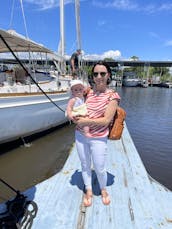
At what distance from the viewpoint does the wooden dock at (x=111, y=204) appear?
84.6 inches

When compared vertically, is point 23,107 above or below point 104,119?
below

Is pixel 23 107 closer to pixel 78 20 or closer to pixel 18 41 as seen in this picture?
pixel 18 41

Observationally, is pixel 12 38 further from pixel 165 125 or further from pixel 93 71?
pixel 165 125

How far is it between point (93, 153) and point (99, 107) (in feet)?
1.54

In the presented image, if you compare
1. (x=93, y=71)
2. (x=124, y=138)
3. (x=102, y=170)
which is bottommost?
(x=124, y=138)

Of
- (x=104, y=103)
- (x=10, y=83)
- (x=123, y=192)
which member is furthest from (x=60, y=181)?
(x=10, y=83)

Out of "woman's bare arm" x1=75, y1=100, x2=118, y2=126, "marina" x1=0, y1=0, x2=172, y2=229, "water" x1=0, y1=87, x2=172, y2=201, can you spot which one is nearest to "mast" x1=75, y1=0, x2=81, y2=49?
"marina" x1=0, y1=0, x2=172, y2=229

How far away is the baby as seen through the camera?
7.40ft

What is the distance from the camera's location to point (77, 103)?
2324 millimetres

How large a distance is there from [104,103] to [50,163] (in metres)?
3.64

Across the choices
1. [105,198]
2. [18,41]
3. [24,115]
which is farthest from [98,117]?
[18,41]

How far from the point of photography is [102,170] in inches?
94.0

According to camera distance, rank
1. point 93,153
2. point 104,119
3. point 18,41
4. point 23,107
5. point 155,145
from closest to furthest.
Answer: point 104,119 → point 93,153 → point 23,107 → point 18,41 → point 155,145

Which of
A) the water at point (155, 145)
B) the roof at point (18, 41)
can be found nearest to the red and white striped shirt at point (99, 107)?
the water at point (155, 145)
